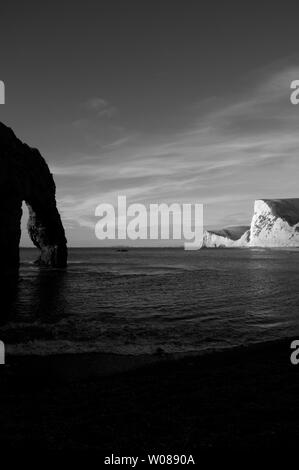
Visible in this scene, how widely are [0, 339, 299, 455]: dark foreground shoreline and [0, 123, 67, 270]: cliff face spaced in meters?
26.1

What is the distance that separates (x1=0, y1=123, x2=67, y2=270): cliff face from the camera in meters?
36.0

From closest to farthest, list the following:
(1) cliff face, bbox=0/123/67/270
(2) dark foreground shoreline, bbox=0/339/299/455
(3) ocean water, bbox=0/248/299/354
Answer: (2) dark foreground shoreline, bbox=0/339/299/455
(3) ocean water, bbox=0/248/299/354
(1) cliff face, bbox=0/123/67/270

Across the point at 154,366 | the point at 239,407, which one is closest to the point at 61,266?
the point at 154,366

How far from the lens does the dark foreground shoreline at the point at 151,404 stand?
6707 millimetres

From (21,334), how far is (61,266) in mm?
47411

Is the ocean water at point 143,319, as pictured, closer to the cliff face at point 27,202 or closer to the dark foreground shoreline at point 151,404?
the dark foreground shoreline at point 151,404

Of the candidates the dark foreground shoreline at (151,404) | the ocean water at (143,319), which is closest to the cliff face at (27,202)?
the ocean water at (143,319)

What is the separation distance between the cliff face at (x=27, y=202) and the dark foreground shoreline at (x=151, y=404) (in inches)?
1027

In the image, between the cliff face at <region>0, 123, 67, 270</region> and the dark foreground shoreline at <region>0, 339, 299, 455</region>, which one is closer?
the dark foreground shoreline at <region>0, 339, 299, 455</region>

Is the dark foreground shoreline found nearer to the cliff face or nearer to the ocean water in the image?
the ocean water

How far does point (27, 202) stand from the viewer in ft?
182

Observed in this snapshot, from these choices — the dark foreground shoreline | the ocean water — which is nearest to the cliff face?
the ocean water

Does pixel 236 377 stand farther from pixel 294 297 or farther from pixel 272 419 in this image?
pixel 294 297
